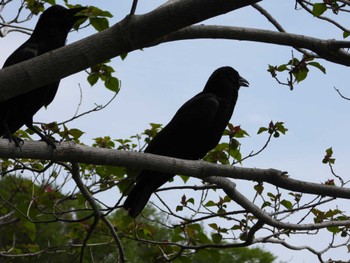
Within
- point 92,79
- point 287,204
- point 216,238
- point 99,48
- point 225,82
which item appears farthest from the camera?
point 225,82

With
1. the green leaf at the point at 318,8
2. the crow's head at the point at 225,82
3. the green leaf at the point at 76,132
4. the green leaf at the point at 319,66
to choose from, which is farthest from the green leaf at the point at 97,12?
the crow's head at the point at 225,82

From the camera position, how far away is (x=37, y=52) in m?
4.53

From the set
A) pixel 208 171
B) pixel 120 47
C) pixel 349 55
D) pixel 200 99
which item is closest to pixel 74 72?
pixel 120 47

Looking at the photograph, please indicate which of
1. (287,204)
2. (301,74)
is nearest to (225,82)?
(301,74)

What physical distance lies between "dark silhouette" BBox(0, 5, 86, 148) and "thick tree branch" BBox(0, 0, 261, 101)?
1.59m

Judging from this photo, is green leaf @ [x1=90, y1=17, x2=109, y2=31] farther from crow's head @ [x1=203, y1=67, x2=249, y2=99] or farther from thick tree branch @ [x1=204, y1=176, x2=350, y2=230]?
crow's head @ [x1=203, y1=67, x2=249, y2=99]

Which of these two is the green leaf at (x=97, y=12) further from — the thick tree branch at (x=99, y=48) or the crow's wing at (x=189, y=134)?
the thick tree branch at (x=99, y=48)

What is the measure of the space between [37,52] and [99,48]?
1812 mm

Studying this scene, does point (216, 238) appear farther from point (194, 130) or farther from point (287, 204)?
point (194, 130)

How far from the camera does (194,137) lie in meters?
5.62

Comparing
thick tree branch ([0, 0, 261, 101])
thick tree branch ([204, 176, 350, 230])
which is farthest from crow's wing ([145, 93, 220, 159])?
thick tree branch ([0, 0, 261, 101])

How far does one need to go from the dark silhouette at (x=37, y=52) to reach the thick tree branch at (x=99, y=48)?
1587mm

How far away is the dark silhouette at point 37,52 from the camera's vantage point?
4480 mm

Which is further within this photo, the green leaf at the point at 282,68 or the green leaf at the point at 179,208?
the green leaf at the point at 179,208
